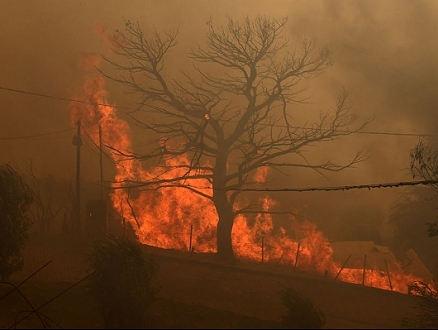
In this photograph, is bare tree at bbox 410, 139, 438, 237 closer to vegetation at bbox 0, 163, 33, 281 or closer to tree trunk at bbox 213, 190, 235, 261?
tree trunk at bbox 213, 190, 235, 261

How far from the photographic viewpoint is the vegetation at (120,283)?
7.98m

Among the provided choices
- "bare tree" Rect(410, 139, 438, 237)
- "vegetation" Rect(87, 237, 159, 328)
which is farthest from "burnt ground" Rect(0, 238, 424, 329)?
"bare tree" Rect(410, 139, 438, 237)

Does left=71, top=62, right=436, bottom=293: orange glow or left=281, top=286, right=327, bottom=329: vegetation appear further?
left=71, top=62, right=436, bottom=293: orange glow

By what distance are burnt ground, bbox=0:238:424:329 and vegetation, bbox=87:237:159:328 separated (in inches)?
17.6

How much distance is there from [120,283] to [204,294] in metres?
4.53

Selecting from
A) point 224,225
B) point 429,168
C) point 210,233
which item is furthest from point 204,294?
point 210,233

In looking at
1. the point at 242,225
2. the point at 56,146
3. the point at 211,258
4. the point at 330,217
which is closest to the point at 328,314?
the point at 211,258

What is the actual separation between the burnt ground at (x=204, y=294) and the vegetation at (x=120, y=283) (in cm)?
45

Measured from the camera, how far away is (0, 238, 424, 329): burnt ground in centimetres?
932

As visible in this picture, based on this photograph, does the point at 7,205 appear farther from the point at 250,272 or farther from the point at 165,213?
the point at 165,213

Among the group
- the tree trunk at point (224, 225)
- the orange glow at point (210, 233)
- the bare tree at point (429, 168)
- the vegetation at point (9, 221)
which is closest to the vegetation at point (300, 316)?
the bare tree at point (429, 168)

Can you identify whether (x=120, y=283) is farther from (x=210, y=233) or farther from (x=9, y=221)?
(x=210, y=233)

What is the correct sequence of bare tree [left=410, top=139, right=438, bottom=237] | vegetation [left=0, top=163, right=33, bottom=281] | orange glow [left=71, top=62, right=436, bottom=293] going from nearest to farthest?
bare tree [left=410, top=139, right=438, bottom=237], vegetation [left=0, top=163, right=33, bottom=281], orange glow [left=71, top=62, right=436, bottom=293]

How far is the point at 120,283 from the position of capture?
8.29 metres
